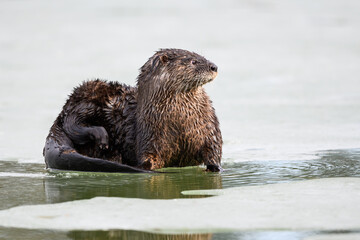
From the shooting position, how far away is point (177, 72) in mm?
5340

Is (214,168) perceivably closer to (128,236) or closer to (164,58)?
(164,58)

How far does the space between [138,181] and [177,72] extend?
1152 millimetres

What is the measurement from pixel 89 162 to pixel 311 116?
4.26m

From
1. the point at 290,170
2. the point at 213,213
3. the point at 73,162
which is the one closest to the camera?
the point at 213,213

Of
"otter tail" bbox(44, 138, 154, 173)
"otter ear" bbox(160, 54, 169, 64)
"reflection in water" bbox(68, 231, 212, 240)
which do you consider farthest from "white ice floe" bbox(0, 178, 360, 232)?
"otter ear" bbox(160, 54, 169, 64)

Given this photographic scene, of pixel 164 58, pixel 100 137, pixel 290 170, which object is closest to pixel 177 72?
pixel 164 58

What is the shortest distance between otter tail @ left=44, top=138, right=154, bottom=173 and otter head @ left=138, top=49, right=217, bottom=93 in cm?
85

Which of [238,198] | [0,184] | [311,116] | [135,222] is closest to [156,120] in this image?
[0,184]

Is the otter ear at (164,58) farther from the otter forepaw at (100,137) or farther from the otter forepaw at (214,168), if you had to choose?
the otter forepaw at (214,168)

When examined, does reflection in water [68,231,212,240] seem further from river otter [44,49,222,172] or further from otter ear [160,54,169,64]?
otter ear [160,54,169,64]

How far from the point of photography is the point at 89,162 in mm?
4969

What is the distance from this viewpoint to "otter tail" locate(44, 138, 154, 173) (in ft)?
15.8

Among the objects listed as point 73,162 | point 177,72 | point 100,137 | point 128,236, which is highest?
point 177,72

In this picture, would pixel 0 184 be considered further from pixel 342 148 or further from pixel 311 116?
pixel 311 116
